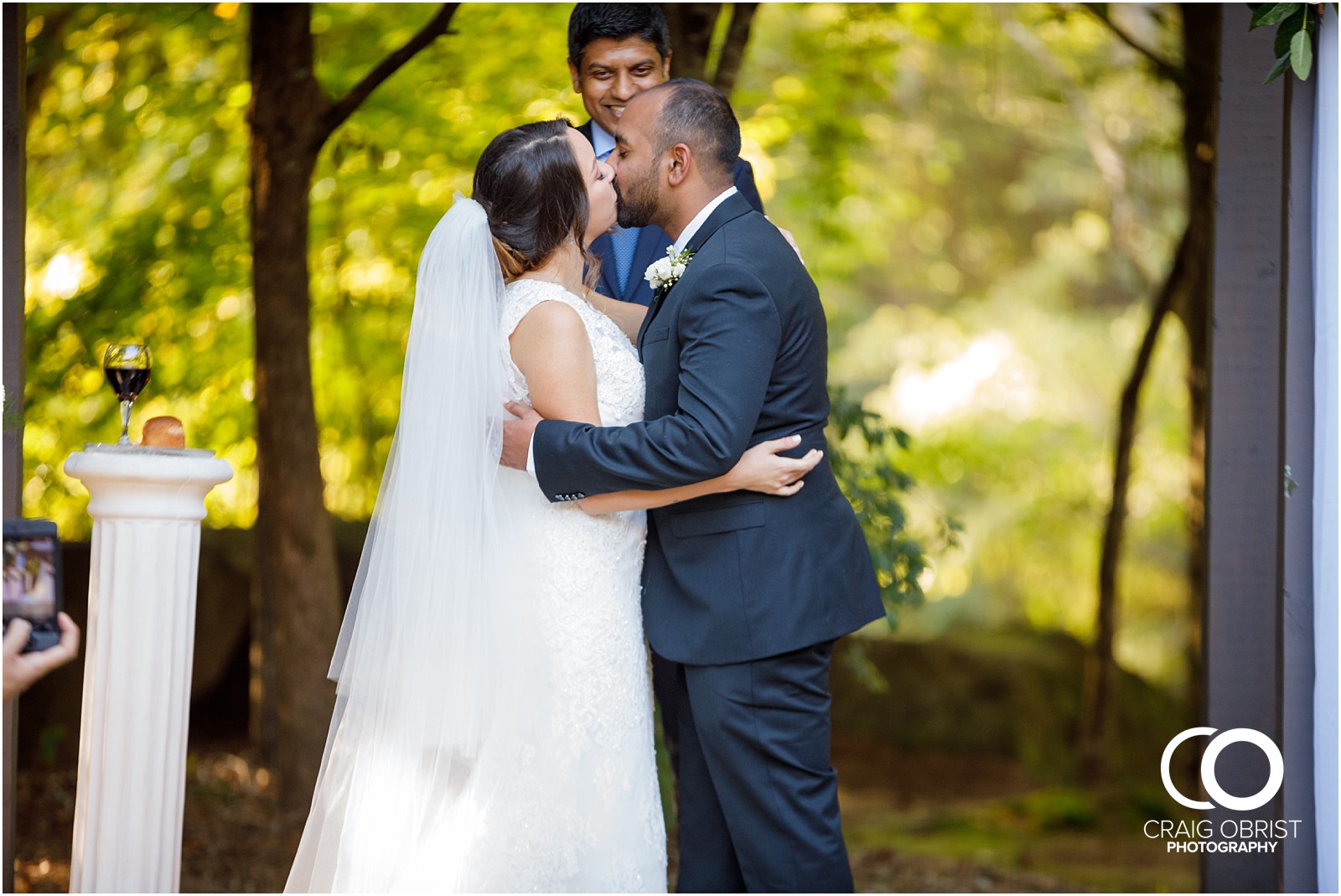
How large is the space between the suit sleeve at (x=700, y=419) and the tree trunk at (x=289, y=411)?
2641 millimetres

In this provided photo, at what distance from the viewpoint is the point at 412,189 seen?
6543mm

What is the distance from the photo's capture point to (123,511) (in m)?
2.57

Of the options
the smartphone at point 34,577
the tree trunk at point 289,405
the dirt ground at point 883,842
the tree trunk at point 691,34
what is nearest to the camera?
the smartphone at point 34,577

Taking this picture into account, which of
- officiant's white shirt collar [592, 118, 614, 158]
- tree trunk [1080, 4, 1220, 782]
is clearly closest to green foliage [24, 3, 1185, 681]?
tree trunk [1080, 4, 1220, 782]

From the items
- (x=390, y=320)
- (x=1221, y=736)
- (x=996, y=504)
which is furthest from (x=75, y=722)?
(x=996, y=504)

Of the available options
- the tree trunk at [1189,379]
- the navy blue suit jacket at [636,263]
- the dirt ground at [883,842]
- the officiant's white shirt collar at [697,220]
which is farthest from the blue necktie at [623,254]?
the dirt ground at [883,842]

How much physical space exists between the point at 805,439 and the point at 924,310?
11.7 m

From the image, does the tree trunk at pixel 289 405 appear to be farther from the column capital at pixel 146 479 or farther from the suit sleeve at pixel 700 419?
the suit sleeve at pixel 700 419

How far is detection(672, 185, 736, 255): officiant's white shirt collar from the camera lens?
287 centimetres

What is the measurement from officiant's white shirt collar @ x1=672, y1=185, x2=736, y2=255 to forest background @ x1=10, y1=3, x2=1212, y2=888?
1.83 m

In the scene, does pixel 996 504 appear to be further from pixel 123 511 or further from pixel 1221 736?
pixel 123 511

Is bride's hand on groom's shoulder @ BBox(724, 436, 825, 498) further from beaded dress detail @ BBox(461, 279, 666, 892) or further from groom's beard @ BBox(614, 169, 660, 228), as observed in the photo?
groom's beard @ BBox(614, 169, 660, 228)

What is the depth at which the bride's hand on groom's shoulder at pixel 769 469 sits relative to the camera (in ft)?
9.02

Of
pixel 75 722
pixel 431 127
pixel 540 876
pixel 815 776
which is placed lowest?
pixel 75 722
